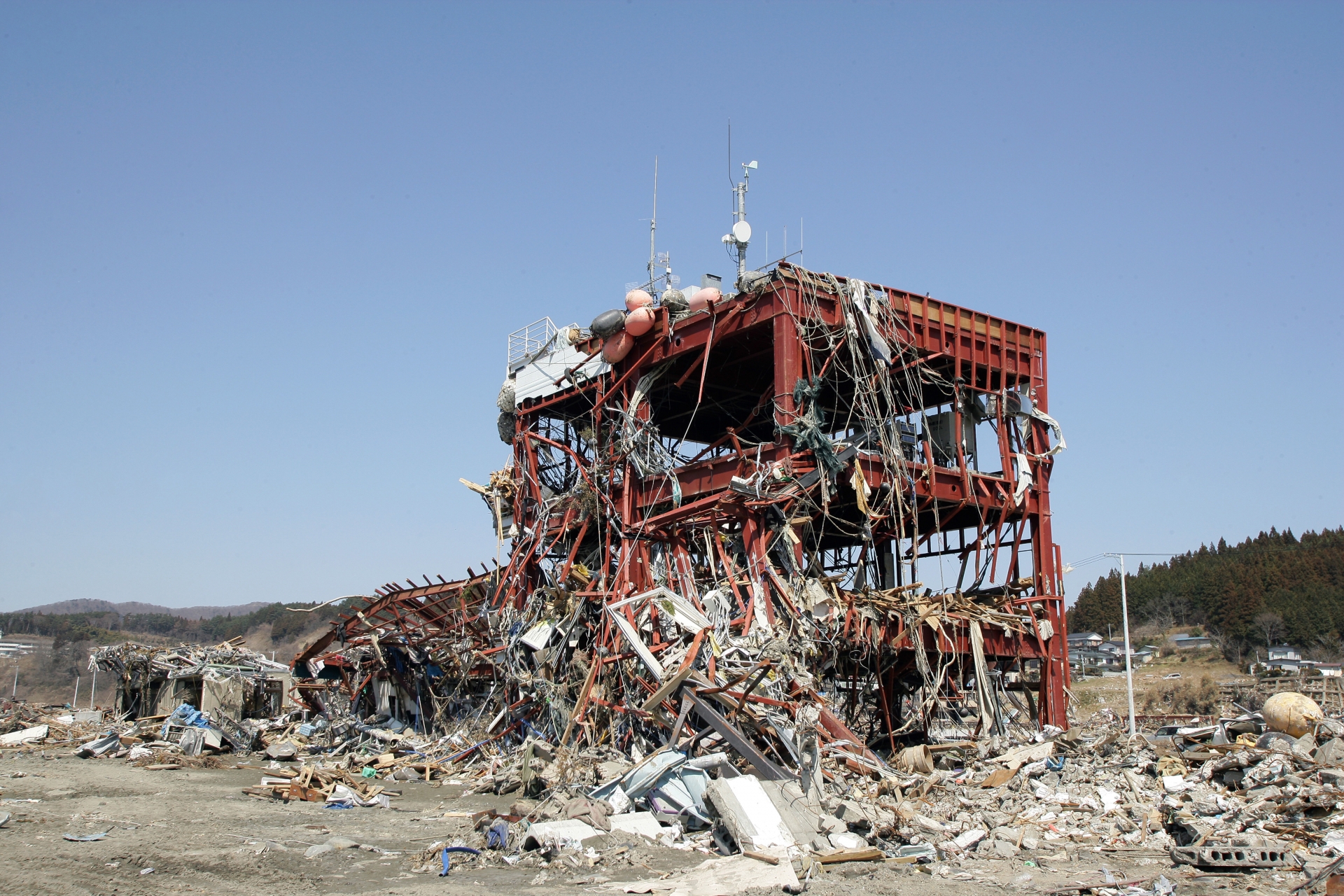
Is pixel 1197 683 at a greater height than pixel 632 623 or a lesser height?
lesser

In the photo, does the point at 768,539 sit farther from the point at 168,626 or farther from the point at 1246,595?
the point at 168,626

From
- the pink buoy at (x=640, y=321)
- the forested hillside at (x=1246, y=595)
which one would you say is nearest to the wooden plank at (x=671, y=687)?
the pink buoy at (x=640, y=321)

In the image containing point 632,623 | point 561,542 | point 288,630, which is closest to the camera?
point 632,623

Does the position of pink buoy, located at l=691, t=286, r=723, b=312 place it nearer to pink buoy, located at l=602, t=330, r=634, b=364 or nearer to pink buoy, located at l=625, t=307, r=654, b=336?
pink buoy, located at l=625, t=307, r=654, b=336

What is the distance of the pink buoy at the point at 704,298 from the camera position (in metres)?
28.4

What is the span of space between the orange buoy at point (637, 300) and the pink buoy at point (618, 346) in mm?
752

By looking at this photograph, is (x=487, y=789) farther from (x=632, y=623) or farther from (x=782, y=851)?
(x=782, y=851)

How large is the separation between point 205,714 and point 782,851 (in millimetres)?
27882

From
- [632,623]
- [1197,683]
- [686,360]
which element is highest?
[686,360]

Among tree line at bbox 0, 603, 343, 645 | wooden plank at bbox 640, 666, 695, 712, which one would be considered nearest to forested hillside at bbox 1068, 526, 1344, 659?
wooden plank at bbox 640, 666, 695, 712

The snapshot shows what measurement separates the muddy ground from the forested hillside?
8051cm

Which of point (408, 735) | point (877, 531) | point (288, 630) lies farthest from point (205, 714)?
point (288, 630)

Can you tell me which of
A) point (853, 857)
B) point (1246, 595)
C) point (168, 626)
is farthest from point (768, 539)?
point (168, 626)

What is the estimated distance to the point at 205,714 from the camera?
122ft
